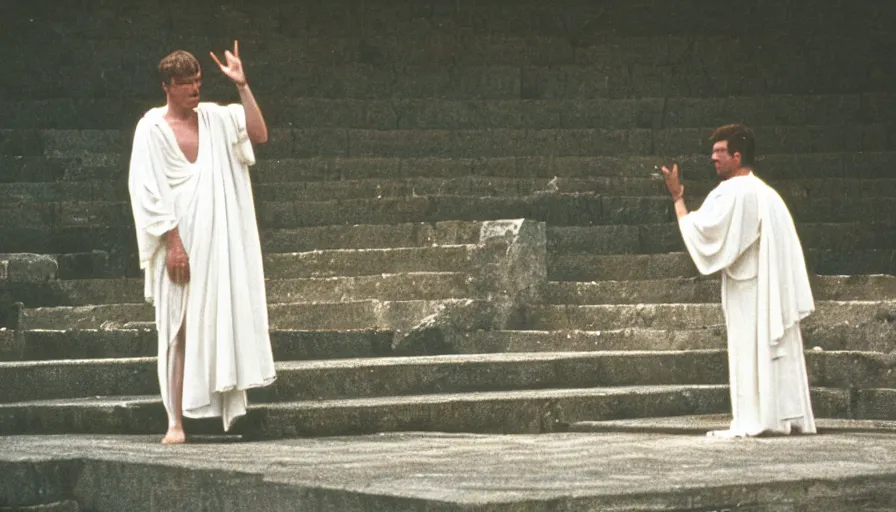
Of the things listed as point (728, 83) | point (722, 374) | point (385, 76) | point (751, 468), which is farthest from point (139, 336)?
point (728, 83)

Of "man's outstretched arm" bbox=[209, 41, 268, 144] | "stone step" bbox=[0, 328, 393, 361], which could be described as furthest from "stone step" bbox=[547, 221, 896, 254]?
"man's outstretched arm" bbox=[209, 41, 268, 144]

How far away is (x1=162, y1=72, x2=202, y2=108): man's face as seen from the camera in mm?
8648

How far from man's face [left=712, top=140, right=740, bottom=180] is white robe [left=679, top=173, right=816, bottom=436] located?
63mm

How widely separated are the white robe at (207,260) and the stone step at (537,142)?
642 cm

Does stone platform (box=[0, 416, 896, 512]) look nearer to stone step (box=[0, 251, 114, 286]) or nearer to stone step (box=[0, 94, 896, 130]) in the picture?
stone step (box=[0, 251, 114, 286])

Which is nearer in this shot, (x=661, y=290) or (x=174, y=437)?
(x=174, y=437)

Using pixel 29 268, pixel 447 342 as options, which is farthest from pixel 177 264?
pixel 29 268

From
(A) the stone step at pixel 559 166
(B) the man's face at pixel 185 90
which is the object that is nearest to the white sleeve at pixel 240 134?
(B) the man's face at pixel 185 90

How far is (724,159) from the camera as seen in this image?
361 inches

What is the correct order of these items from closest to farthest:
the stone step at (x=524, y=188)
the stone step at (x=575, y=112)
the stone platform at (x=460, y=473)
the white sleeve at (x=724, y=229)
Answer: the stone platform at (x=460, y=473) → the white sleeve at (x=724, y=229) → the stone step at (x=524, y=188) → the stone step at (x=575, y=112)

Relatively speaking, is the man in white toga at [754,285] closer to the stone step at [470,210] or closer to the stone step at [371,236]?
the stone step at [371,236]

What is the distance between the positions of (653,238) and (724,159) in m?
4.05

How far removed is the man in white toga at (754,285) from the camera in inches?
354

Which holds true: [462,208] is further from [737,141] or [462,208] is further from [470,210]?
[737,141]
